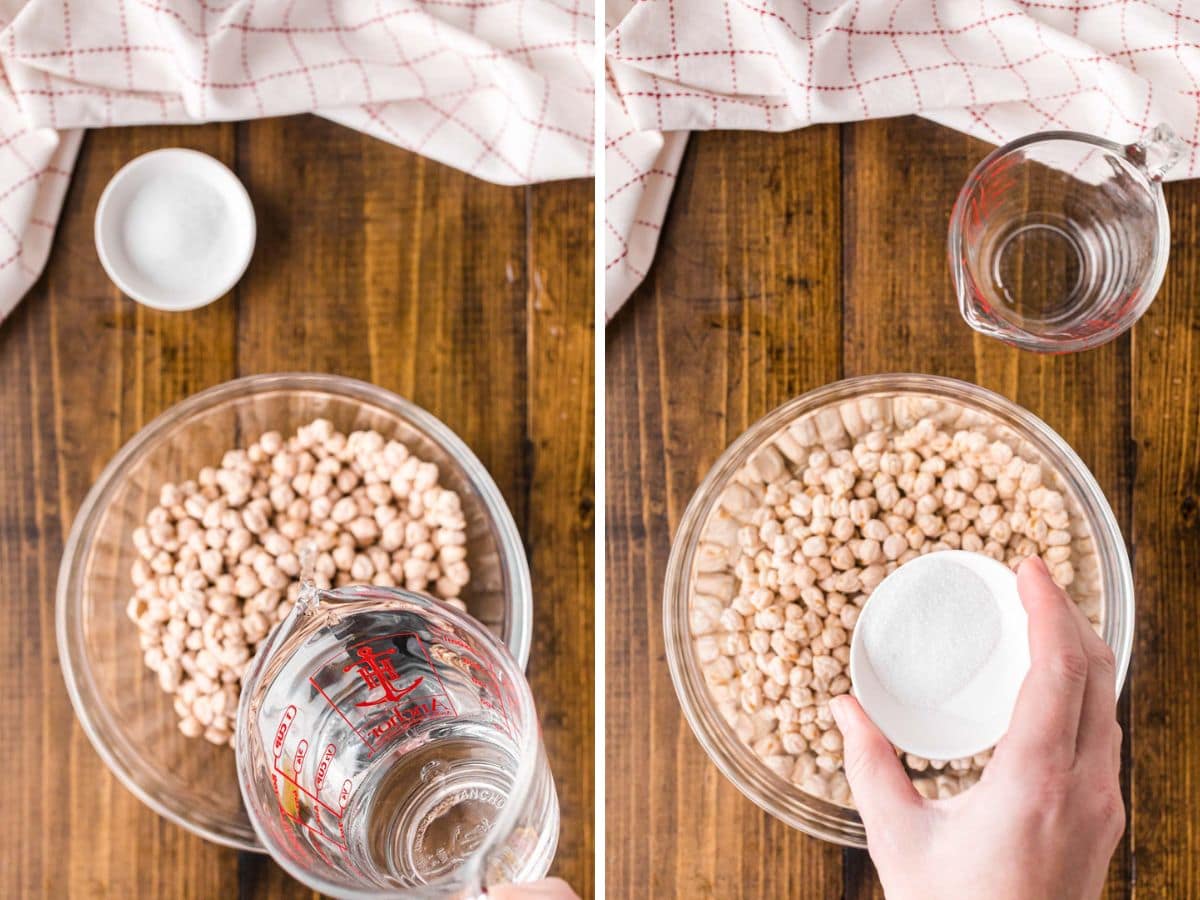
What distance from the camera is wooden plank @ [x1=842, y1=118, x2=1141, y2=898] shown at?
2.10 ft

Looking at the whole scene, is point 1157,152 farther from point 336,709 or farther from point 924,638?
point 336,709

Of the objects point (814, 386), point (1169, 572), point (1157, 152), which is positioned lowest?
point (1169, 572)

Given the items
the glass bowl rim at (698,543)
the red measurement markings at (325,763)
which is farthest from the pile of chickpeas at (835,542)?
the red measurement markings at (325,763)

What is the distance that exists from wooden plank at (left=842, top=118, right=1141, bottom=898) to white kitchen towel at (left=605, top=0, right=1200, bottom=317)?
0.02m

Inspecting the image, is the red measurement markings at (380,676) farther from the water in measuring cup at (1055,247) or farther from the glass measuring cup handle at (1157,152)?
the glass measuring cup handle at (1157,152)

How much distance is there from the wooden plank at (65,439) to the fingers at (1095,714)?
540 millimetres

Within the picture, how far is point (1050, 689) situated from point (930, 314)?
0.23 m

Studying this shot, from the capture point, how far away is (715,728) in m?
0.61

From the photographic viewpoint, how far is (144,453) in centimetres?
67

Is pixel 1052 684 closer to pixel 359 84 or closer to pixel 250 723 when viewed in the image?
pixel 250 723

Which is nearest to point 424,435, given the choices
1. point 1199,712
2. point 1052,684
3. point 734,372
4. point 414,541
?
point 414,541

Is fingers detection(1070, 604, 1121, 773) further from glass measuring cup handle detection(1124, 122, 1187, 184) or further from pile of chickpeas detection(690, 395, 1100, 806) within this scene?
glass measuring cup handle detection(1124, 122, 1187, 184)

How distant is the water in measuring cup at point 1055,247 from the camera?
0.63 m

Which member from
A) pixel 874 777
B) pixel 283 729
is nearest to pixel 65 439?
pixel 283 729
